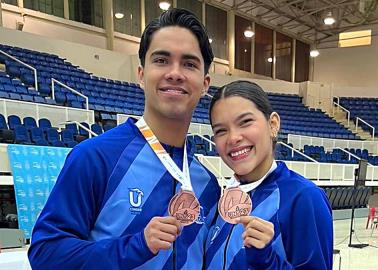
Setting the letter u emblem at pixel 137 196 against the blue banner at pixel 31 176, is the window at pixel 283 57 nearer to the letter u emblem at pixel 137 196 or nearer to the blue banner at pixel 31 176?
the blue banner at pixel 31 176

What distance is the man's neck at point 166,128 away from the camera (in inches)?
42.9

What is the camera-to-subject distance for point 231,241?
108 centimetres

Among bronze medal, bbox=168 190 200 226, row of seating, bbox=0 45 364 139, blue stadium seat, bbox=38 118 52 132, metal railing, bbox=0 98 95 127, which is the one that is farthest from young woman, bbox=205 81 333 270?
row of seating, bbox=0 45 364 139

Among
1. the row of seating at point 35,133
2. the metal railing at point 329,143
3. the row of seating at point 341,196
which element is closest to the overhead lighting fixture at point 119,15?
the metal railing at point 329,143

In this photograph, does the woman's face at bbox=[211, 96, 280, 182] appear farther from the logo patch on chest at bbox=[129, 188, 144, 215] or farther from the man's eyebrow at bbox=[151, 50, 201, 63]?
the logo patch on chest at bbox=[129, 188, 144, 215]

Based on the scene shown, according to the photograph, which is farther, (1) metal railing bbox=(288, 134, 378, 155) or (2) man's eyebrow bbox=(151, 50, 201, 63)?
(1) metal railing bbox=(288, 134, 378, 155)

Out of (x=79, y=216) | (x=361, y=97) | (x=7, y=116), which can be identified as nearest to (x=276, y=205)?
(x=79, y=216)

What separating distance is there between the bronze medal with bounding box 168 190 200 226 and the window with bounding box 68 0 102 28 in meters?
12.3

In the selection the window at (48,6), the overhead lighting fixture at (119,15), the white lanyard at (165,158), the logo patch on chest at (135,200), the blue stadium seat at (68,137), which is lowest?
the blue stadium seat at (68,137)

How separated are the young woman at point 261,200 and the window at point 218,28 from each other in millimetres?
15115

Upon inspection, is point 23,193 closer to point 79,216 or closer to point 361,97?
point 79,216

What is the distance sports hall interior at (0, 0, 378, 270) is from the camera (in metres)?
6.38

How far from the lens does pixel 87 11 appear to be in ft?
41.1

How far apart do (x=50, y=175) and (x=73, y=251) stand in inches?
184
